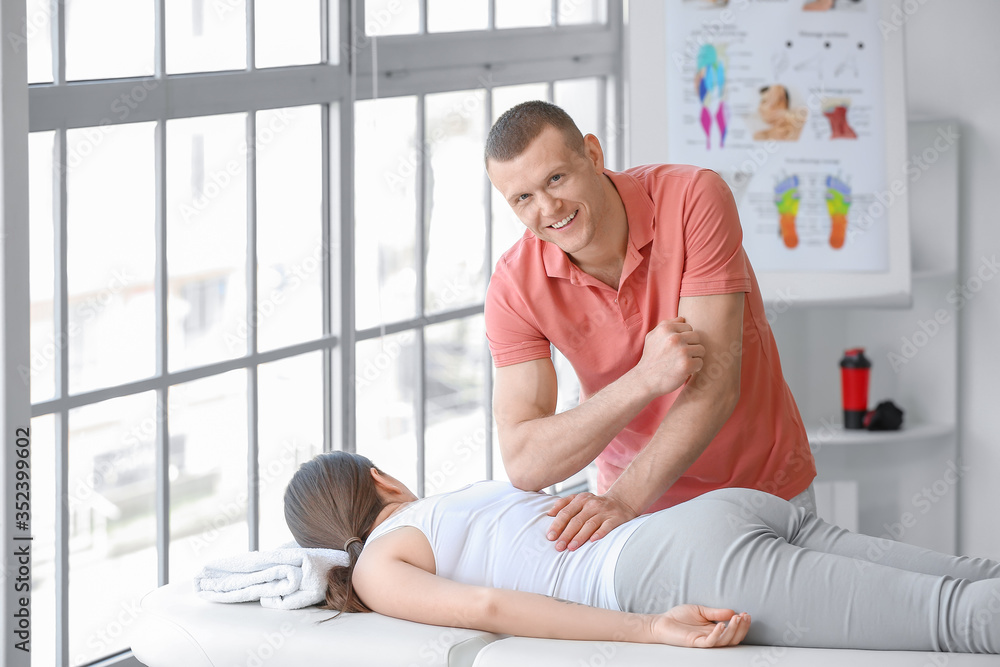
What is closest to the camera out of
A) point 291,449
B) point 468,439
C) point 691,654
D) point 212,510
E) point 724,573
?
point 691,654

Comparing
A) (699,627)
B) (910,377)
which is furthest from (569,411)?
(910,377)

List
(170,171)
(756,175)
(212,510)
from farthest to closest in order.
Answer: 1. (756,175)
2. (212,510)
3. (170,171)

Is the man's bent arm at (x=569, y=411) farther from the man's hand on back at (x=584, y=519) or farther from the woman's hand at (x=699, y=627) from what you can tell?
the woman's hand at (x=699, y=627)

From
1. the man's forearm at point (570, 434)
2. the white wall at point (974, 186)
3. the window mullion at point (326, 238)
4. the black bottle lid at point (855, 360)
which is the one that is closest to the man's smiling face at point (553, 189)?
the man's forearm at point (570, 434)

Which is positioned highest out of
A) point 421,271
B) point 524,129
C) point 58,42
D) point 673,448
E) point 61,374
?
point 58,42

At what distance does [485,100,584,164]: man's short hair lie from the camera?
1.68 meters

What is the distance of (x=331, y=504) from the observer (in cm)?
183

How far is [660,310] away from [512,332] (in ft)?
0.89

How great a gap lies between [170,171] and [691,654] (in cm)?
146

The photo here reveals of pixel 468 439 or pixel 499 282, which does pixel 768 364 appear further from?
pixel 468 439

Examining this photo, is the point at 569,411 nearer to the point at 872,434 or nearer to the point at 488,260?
the point at 488,260

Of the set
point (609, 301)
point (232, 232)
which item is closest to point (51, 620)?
point (232, 232)

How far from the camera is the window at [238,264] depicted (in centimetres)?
191

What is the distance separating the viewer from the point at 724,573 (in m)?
1.46
